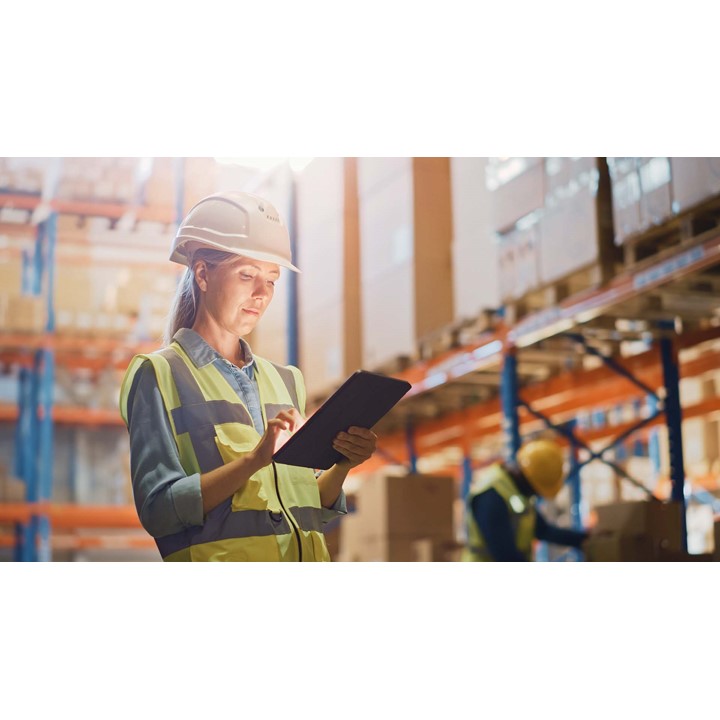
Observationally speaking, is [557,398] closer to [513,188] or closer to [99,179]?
[513,188]

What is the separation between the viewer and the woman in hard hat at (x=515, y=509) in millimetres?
6203

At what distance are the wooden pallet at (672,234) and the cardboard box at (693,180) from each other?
0.14ft

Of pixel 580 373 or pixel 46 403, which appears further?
pixel 46 403

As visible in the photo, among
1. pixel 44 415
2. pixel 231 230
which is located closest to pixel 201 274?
pixel 231 230

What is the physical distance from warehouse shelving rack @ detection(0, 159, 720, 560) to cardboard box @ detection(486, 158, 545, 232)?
62 centimetres

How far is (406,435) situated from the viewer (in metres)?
9.90

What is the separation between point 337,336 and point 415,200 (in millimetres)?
1264

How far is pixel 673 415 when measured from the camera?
6949 mm

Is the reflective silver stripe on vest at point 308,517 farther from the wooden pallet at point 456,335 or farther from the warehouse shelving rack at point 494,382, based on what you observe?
the wooden pallet at point 456,335

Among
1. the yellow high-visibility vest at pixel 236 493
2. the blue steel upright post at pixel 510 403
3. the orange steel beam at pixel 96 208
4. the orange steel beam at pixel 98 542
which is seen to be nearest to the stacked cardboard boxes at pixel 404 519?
the blue steel upright post at pixel 510 403

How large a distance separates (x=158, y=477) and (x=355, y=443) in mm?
722

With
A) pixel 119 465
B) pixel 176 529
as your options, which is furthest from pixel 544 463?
pixel 119 465
